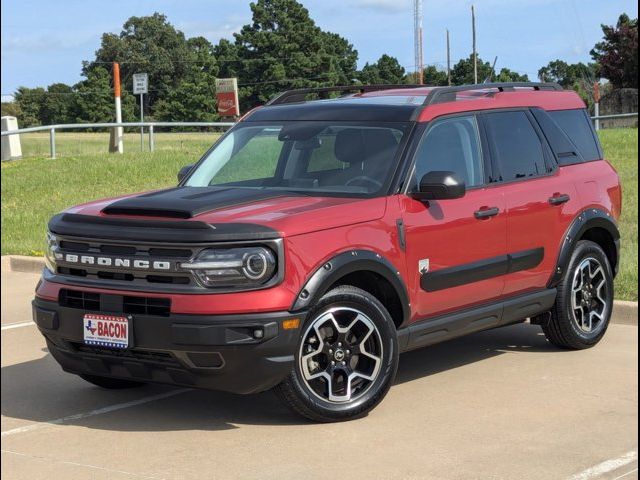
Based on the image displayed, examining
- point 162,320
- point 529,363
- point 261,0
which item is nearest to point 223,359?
point 162,320

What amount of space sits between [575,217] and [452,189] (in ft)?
5.61

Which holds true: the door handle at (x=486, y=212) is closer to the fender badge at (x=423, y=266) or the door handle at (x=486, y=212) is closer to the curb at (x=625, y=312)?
the fender badge at (x=423, y=266)

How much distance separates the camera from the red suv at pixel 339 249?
6.05 meters

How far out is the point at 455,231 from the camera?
7105 mm

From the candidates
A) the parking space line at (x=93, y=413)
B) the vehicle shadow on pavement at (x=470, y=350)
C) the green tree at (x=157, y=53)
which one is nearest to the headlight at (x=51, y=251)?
the parking space line at (x=93, y=413)

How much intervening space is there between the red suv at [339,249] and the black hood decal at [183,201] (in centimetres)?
2

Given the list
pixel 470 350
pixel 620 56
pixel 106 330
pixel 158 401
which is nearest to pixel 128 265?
pixel 106 330

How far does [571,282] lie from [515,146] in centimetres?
106

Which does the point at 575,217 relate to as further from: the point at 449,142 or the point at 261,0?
the point at 261,0

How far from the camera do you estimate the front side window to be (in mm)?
7195

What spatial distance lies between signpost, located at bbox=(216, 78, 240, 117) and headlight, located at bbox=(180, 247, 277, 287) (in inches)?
694

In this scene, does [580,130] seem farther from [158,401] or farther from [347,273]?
[158,401]

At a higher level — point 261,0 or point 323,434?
point 261,0

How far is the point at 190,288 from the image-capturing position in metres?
6.04
